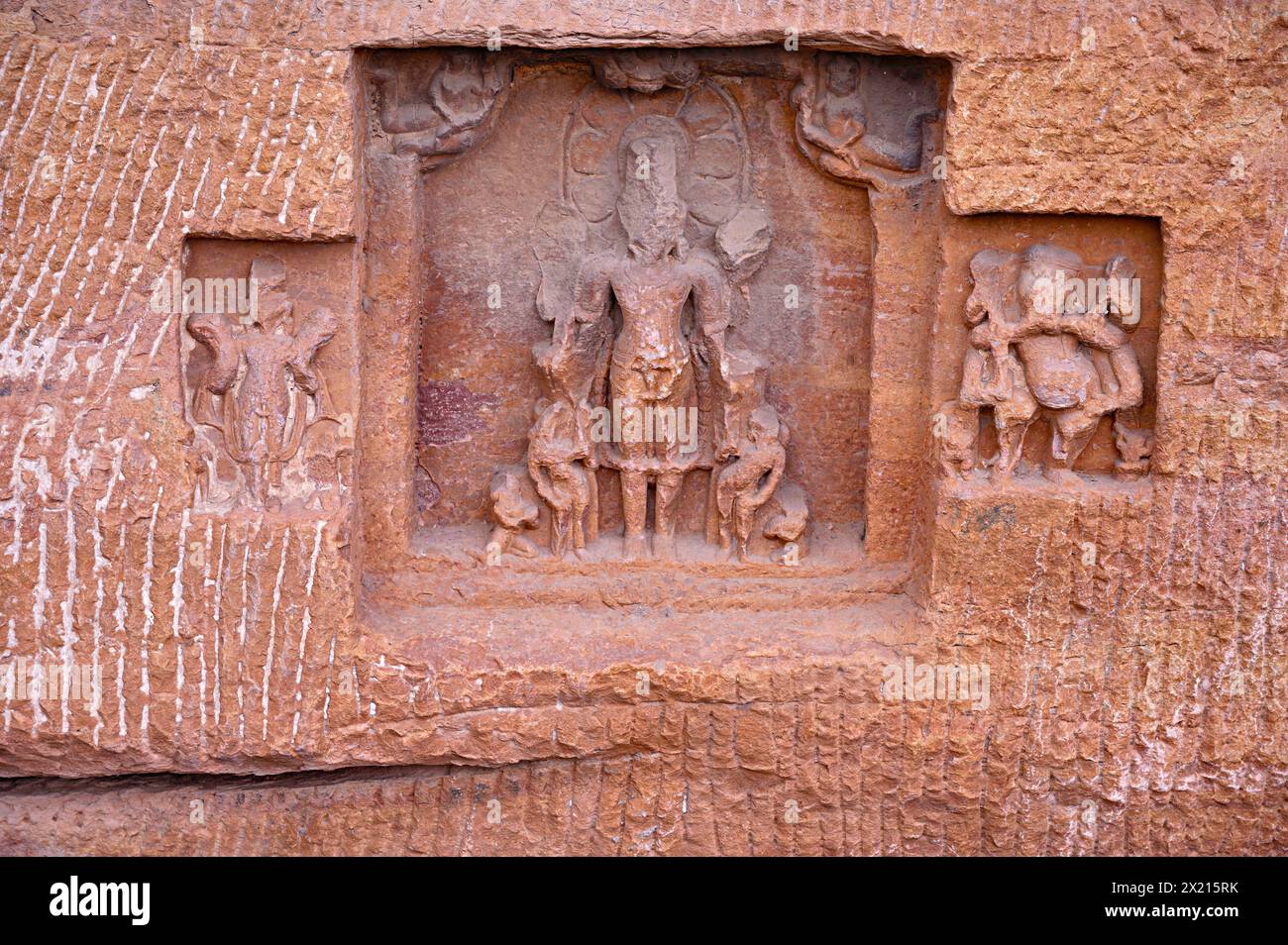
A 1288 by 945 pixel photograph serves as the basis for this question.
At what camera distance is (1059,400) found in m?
4.86

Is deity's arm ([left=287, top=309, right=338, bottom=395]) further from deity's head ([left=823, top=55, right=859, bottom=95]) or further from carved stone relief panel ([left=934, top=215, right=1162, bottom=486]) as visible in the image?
carved stone relief panel ([left=934, top=215, right=1162, bottom=486])

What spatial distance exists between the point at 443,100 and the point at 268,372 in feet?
3.45

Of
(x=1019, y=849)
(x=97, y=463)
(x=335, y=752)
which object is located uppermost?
(x=97, y=463)

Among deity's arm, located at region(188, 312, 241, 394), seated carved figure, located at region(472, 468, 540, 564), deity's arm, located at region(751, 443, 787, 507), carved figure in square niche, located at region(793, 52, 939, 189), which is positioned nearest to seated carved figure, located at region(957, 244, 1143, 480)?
carved figure in square niche, located at region(793, 52, 939, 189)

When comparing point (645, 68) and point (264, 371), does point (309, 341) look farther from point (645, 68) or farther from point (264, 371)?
point (645, 68)

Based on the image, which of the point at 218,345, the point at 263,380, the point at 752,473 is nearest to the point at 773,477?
the point at 752,473

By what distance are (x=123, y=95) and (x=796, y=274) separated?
224 centimetres

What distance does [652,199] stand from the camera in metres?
4.96

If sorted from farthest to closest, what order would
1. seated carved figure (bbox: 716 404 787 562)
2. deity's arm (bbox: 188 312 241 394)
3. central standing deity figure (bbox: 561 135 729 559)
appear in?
1. seated carved figure (bbox: 716 404 787 562)
2. central standing deity figure (bbox: 561 135 729 559)
3. deity's arm (bbox: 188 312 241 394)

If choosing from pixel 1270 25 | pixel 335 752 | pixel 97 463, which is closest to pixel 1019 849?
pixel 335 752

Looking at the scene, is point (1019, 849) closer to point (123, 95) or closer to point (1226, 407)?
point (1226, 407)

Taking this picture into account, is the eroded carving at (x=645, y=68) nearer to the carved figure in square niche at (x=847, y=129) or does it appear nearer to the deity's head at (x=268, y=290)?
the carved figure in square niche at (x=847, y=129)

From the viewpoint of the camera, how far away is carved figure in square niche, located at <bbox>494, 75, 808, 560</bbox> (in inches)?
197

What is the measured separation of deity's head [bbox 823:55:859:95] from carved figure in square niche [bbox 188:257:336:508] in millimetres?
1795
